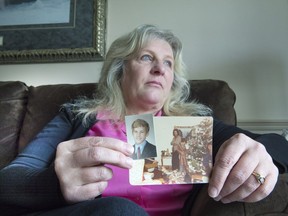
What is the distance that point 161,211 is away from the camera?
83 centimetres

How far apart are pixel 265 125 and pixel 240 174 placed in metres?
1.04

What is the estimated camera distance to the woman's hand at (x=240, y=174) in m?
0.60

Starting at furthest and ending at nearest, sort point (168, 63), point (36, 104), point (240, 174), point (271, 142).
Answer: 1. point (36, 104)
2. point (168, 63)
3. point (271, 142)
4. point (240, 174)

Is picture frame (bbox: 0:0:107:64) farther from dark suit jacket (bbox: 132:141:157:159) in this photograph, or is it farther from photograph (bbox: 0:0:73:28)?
dark suit jacket (bbox: 132:141:157:159)

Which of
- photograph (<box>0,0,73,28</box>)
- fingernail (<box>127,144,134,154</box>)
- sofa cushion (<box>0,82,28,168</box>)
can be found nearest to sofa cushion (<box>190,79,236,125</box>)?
fingernail (<box>127,144,134,154</box>)

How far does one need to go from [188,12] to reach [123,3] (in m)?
0.42

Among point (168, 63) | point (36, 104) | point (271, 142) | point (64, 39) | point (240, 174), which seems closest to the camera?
point (240, 174)

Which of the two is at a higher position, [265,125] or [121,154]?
[121,154]

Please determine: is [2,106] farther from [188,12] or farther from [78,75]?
[188,12]

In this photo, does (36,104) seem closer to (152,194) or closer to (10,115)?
(10,115)

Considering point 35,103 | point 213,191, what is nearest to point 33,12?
point 35,103

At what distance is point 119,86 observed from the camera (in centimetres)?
121

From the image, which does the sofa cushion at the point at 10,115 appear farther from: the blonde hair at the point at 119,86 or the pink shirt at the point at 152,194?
the pink shirt at the point at 152,194

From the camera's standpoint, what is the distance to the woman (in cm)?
60
